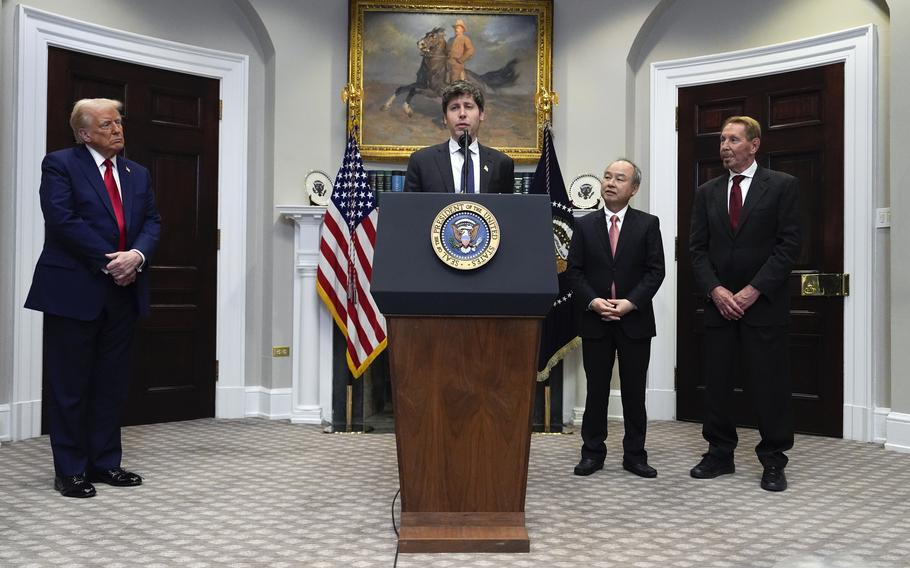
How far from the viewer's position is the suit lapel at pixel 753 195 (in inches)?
157

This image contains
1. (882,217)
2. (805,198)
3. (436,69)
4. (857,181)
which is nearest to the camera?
(882,217)

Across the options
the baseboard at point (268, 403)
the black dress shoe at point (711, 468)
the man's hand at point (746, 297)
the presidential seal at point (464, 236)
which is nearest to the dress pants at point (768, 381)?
the man's hand at point (746, 297)

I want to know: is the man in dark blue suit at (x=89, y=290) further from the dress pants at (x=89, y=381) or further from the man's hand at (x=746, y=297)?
the man's hand at (x=746, y=297)

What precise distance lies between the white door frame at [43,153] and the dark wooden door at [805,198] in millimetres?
3194

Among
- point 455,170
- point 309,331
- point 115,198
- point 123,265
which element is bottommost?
point 309,331

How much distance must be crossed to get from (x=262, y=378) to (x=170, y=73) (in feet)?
7.28

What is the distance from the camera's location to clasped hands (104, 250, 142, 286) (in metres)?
3.69

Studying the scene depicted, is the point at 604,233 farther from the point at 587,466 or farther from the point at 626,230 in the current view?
the point at 587,466

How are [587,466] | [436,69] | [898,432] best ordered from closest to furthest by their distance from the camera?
[587,466]
[898,432]
[436,69]

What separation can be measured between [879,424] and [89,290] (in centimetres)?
451

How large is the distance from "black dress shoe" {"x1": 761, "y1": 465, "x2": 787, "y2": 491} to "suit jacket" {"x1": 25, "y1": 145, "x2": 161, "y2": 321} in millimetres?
2976

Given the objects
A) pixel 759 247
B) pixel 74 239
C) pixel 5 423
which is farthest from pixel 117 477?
pixel 759 247

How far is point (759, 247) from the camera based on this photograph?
398 centimetres

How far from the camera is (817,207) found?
5.55 m
